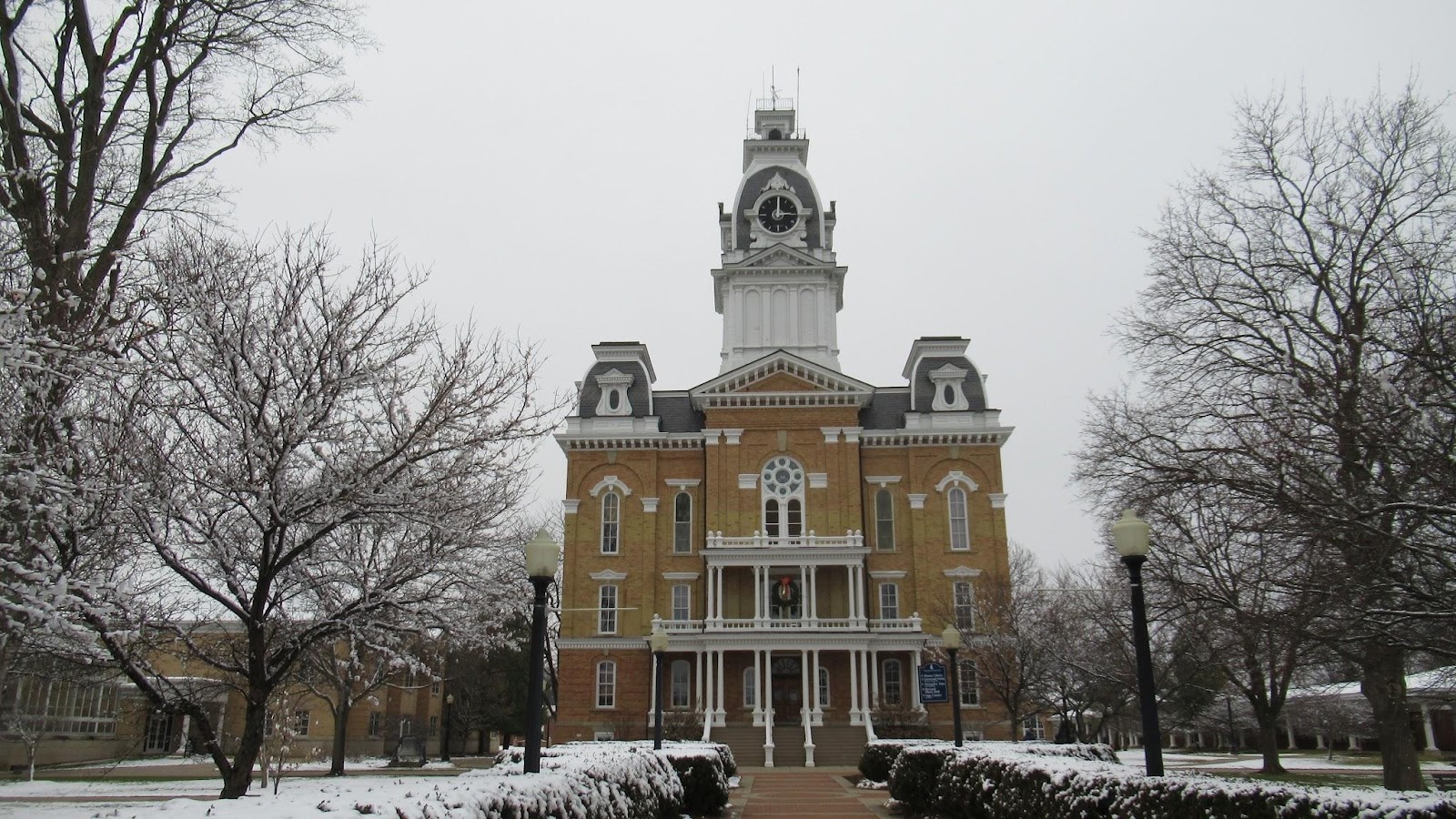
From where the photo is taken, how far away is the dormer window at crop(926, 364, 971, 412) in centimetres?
4684

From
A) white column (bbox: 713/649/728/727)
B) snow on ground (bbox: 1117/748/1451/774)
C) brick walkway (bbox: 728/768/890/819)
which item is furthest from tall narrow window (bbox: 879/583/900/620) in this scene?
brick walkway (bbox: 728/768/890/819)

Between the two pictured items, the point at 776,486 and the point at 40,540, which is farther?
the point at 776,486

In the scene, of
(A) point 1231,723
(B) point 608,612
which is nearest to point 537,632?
(B) point 608,612

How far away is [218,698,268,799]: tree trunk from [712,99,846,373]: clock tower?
37653 mm

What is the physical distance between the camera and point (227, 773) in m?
11.4

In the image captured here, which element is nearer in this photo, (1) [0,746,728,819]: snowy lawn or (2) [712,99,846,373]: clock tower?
(1) [0,746,728,819]: snowy lawn

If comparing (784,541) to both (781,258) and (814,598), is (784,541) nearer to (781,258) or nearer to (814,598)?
(814,598)

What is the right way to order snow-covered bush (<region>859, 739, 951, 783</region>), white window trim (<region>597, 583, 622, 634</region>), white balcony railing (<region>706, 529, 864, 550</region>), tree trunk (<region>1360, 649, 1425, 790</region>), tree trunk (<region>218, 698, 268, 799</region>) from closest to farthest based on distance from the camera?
1. tree trunk (<region>218, 698, 268, 799</region>)
2. tree trunk (<region>1360, 649, 1425, 790</region>)
3. snow-covered bush (<region>859, 739, 951, 783</region>)
4. white balcony railing (<region>706, 529, 864, 550</region>)
5. white window trim (<region>597, 583, 622, 634</region>)

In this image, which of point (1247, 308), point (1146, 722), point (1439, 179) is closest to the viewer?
point (1146, 722)

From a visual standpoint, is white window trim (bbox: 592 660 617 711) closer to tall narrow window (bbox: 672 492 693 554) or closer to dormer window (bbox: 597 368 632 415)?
tall narrow window (bbox: 672 492 693 554)

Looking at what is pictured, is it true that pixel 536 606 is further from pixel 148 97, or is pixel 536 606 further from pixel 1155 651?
pixel 1155 651

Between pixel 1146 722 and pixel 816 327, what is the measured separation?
132ft

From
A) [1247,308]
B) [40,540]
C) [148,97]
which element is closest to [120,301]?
[40,540]

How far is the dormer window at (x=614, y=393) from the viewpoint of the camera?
47.4 m
